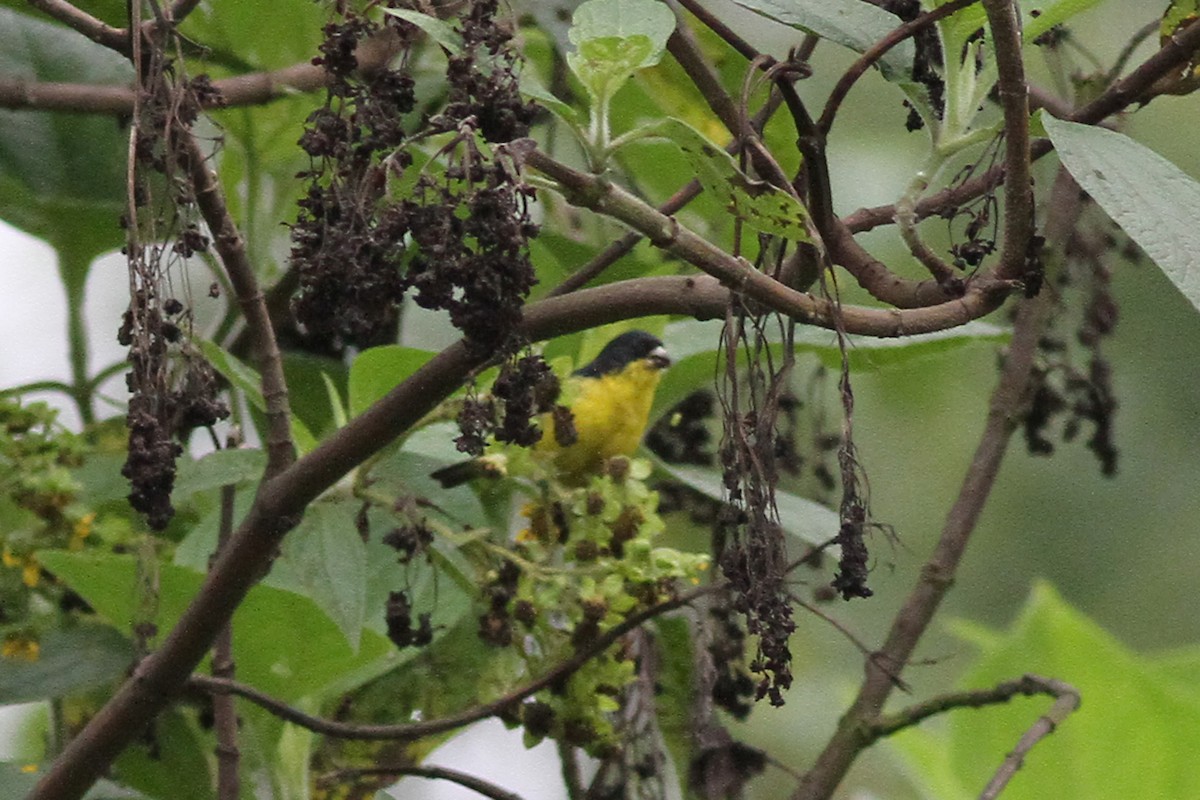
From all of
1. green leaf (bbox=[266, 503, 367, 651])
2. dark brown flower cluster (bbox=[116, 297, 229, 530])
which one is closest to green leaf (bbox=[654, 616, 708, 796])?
green leaf (bbox=[266, 503, 367, 651])

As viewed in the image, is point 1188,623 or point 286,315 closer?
point 286,315

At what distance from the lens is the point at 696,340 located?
1.48 m

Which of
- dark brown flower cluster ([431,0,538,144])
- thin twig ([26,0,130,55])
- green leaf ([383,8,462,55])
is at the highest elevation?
thin twig ([26,0,130,55])

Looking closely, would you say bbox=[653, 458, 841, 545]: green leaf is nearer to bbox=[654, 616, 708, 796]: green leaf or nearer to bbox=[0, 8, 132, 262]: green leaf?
bbox=[654, 616, 708, 796]: green leaf

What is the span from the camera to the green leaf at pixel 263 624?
130cm

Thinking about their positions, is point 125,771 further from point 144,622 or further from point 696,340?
point 696,340

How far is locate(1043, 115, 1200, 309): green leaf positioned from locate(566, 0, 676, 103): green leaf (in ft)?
0.63

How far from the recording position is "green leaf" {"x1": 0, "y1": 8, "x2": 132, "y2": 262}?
1.62 meters

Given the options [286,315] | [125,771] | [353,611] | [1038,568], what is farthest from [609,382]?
[1038,568]

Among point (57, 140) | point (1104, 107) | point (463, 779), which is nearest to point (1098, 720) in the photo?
point (463, 779)

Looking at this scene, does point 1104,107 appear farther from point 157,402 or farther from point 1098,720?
point 1098,720

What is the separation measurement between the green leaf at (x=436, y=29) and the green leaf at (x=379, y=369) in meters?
0.47

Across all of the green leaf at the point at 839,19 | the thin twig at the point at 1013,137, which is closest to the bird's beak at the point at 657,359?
the green leaf at the point at 839,19

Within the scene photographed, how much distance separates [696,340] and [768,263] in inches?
23.3
